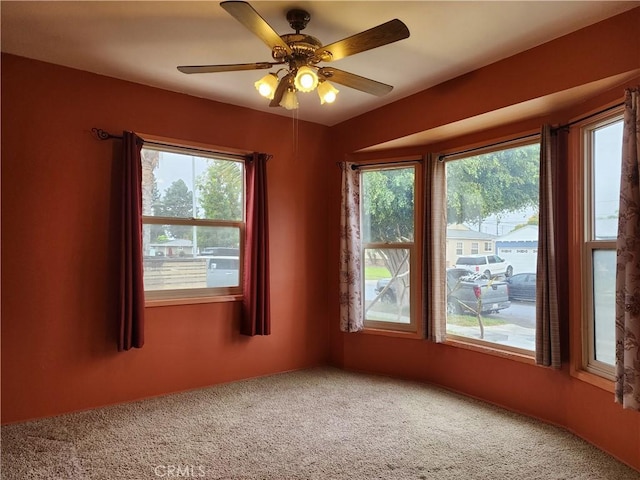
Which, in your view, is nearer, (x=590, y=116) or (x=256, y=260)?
(x=590, y=116)

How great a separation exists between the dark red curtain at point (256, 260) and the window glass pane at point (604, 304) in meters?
2.52

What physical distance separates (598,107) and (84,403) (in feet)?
13.4

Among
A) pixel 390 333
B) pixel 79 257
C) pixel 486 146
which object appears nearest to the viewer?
pixel 79 257

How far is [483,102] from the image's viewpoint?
2.82m

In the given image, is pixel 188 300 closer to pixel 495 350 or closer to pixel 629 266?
pixel 495 350

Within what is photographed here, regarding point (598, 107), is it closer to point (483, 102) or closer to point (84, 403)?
point (483, 102)

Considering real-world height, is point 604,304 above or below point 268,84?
below

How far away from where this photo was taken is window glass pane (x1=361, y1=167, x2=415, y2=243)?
3750 millimetres

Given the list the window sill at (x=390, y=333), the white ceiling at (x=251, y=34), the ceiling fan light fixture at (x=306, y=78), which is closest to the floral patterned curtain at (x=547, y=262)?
the white ceiling at (x=251, y=34)

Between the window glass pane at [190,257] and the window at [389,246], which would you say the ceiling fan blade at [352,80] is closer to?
the window at [389,246]

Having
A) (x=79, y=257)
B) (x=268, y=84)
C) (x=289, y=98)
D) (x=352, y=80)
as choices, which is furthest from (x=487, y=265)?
(x=79, y=257)

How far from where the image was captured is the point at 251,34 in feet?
7.98

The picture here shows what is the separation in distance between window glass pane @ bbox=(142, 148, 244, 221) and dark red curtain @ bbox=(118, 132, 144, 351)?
0.70ft

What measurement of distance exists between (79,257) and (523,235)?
3.38m
